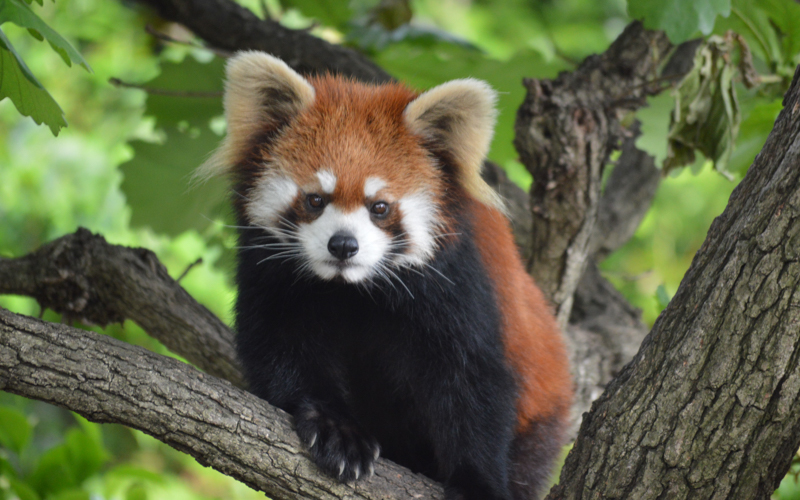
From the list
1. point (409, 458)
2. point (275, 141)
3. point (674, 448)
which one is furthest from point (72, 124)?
point (674, 448)

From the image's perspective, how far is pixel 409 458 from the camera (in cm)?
249

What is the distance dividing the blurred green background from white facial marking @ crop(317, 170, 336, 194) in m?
0.61

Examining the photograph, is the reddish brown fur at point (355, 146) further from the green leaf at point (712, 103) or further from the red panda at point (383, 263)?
the green leaf at point (712, 103)

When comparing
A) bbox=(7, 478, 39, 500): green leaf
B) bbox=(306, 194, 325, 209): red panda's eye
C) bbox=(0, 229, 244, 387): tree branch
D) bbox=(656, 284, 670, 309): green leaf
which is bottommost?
bbox=(7, 478, 39, 500): green leaf

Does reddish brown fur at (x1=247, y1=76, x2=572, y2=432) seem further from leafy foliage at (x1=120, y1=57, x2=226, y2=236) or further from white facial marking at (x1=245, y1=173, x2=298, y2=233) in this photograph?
leafy foliage at (x1=120, y1=57, x2=226, y2=236)

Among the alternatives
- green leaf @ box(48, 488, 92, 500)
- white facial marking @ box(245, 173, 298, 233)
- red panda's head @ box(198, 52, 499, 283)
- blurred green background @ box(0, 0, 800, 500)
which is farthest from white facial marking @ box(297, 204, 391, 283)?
green leaf @ box(48, 488, 92, 500)

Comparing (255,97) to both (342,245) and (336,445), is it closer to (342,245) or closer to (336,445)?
(342,245)

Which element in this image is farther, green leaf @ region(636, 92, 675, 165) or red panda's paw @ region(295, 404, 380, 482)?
green leaf @ region(636, 92, 675, 165)

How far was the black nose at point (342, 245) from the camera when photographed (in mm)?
2018

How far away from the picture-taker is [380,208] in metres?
2.14

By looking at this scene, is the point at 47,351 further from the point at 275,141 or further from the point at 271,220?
the point at 275,141

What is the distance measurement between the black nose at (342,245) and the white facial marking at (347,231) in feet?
0.05

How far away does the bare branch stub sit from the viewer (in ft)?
8.77

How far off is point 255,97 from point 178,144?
130 cm
